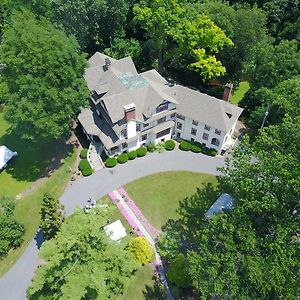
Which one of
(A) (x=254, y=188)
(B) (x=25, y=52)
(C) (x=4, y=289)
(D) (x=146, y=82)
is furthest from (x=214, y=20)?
(C) (x=4, y=289)

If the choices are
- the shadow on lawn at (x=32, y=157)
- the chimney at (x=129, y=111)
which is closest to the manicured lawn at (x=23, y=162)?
the shadow on lawn at (x=32, y=157)

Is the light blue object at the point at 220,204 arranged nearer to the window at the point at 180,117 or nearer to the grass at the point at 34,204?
the window at the point at 180,117

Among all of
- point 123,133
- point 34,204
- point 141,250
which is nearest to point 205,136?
point 123,133

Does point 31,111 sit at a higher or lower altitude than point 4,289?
higher

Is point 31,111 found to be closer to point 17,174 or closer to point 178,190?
point 17,174

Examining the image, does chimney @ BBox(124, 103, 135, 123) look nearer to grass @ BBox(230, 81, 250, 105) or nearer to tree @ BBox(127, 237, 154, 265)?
tree @ BBox(127, 237, 154, 265)

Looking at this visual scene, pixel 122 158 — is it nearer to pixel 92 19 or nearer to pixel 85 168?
pixel 85 168

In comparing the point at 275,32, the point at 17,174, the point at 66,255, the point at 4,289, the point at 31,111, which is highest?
the point at 275,32
